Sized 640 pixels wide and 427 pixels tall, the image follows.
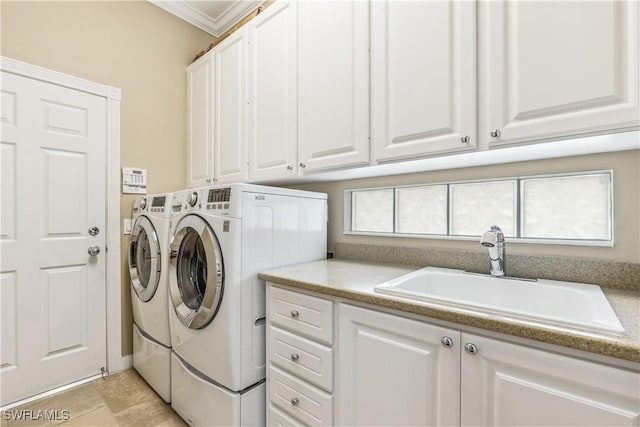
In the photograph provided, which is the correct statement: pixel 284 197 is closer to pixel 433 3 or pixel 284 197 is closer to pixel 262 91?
pixel 262 91

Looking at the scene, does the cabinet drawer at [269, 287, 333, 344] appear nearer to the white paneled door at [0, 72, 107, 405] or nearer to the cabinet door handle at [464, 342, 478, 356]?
the cabinet door handle at [464, 342, 478, 356]

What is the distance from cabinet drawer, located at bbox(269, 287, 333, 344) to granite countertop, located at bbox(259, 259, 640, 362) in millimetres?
57

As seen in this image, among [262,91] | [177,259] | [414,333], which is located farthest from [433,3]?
[177,259]

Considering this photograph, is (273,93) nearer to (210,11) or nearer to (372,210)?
(372,210)

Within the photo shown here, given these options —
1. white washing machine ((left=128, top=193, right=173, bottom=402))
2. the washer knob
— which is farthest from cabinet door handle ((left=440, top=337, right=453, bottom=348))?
white washing machine ((left=128, top=193, right=173, bottom=402))

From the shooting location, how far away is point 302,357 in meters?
1.30

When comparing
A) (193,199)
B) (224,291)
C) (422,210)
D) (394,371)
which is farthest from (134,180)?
(394,371)

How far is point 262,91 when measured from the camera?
1.93 m

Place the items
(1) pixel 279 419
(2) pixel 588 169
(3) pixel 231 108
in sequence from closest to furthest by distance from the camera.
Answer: (2) pixel 588 169 < (1) pixel 279 419 < (3) pixel 231 108

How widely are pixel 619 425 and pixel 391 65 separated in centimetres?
140

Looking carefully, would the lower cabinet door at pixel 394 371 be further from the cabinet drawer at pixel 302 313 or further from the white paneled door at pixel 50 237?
the white paneled door at pixel 50 237

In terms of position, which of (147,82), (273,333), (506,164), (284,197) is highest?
(147,82)

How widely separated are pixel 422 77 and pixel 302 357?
1323 millimetres

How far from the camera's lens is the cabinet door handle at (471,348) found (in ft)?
2.85
